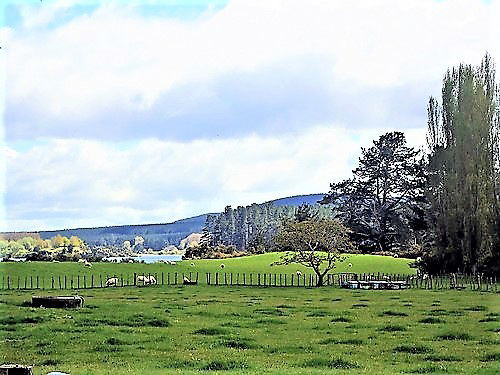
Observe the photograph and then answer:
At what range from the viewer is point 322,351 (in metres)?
11.1

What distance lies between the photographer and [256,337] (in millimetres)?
12695

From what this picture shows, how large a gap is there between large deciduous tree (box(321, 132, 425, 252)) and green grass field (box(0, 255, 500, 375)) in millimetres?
32716

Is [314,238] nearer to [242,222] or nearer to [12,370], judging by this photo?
[12,370]

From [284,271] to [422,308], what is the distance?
67.3ft

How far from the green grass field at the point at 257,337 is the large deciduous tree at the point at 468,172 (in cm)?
1235

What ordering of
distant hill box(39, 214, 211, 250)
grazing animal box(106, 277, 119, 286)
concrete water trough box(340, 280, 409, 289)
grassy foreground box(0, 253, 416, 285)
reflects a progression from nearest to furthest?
concrete water trough box(340, 280, 409, 289)
grazing animal box(106, 277, 119, 286)
grassy foreground box(0, 253, 416, 285)
distant hill box(39, 214, 211, 250)

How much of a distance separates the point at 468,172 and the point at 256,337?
23090mm

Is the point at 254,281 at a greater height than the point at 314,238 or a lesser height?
lesser

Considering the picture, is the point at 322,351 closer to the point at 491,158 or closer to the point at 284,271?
the point at 491,158

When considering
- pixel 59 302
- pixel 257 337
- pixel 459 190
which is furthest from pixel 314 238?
pixel 257 337

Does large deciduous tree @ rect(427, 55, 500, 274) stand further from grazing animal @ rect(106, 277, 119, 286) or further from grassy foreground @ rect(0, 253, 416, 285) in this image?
grazing animal @ rect(106, 277, 119, 286)

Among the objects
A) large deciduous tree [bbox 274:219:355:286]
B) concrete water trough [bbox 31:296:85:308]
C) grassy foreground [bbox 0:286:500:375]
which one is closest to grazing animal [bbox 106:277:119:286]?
large deciduous tree [bbox 274:219:355:286]

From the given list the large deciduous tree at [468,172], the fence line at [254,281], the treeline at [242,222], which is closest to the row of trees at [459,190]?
the large deciduous tree at [468,172]

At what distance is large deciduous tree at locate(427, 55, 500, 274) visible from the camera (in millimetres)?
33375
